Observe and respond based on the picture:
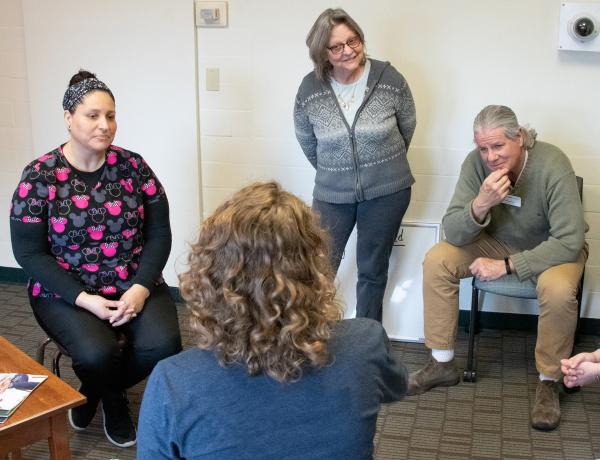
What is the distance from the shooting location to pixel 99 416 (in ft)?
9.12

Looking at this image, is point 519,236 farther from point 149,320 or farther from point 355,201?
point 149,320

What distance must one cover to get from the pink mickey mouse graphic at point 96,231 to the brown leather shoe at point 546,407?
5.63ft

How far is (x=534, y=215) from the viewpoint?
292 cm

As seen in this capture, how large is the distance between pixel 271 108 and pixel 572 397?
1.86 m

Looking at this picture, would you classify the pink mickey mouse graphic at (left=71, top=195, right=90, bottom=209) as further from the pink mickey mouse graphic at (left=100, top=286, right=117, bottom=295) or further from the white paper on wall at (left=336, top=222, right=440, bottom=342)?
the white paper on wall at (left=336, top=222, right=440, bottom=342)

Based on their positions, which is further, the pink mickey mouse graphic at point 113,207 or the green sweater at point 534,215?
the green sweater at point 534,215

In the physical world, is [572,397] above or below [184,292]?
below

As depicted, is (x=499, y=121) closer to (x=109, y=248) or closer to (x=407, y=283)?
(x=407, y=283)

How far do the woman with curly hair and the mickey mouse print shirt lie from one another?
142 centimetres

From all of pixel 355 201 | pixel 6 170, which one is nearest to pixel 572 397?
pixel 355 201

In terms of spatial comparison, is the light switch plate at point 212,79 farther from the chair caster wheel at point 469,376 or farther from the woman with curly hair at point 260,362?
the woman with curly hair at point 260,362

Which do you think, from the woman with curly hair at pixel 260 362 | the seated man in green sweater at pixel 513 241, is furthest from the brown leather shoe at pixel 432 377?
the woman with curly hair at pixel 260 362

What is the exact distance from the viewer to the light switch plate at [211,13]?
11.4ft

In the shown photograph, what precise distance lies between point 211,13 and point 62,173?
1.32 m
